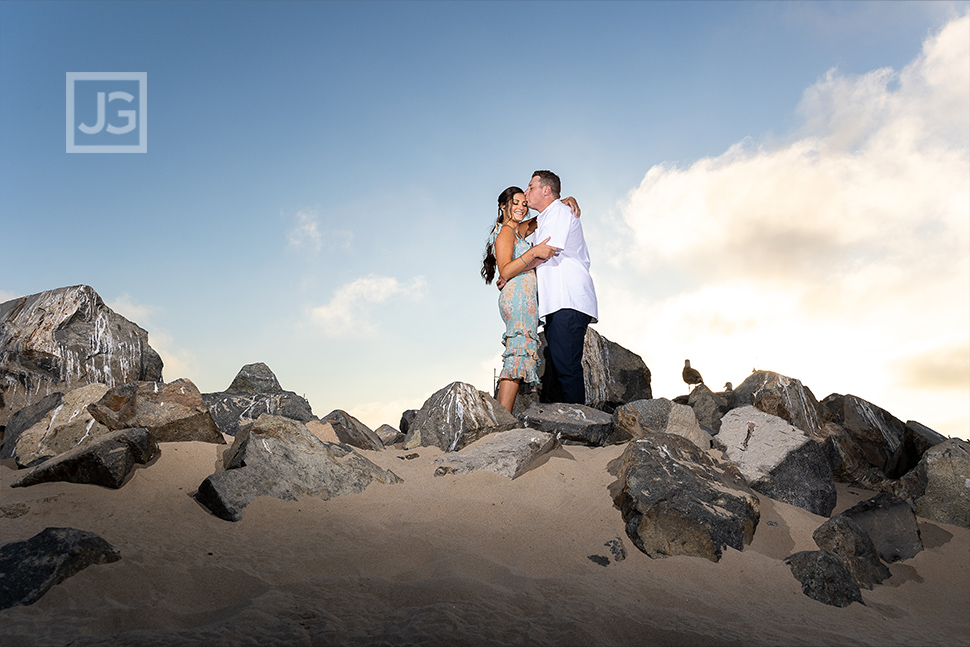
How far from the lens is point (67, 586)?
3.18 meters

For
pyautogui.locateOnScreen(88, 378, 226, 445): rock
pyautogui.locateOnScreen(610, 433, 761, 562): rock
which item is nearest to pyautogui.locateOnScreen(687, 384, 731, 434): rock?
pyautogui.locateOnScreen(610, 433, 761, 562): rock

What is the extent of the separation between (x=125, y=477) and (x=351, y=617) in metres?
2.76

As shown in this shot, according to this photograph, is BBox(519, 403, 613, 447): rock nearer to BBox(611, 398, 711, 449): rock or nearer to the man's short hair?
BBox(611, 398, 711, 449): rock

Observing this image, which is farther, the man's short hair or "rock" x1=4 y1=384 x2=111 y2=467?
the man's short hair

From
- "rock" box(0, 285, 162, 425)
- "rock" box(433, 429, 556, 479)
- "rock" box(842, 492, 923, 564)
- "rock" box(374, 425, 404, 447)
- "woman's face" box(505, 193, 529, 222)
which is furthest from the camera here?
"rock" box(374, 425, 404, 447)

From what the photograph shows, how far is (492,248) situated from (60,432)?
4878mm

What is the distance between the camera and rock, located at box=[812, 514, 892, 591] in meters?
4.15

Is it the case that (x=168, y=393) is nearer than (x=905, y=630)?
No

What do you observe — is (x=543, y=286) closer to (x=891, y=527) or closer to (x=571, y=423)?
(x=571, y=423)

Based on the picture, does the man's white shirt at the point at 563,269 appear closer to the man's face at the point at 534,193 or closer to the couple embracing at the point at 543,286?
the couple embracing at the point at 543,286

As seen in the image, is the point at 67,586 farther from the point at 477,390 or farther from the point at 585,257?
the point at 585,257

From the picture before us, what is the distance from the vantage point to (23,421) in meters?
6.17

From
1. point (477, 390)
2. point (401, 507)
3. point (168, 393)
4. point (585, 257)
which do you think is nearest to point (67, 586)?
point (401, 507)

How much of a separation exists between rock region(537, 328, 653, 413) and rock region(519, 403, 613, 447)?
Result: 5.89 ft
